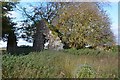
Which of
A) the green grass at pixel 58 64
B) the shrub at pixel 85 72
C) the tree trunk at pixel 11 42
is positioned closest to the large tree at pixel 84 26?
the green grass at pixel 58 64

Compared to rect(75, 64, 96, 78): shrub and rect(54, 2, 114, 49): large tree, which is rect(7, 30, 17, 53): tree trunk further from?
rect(75, 64, 96, 78): shrub

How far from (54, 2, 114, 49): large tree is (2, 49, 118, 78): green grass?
4.7 inches

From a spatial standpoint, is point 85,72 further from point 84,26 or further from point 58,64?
point 84,26

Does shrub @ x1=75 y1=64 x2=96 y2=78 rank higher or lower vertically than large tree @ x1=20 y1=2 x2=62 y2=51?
lower

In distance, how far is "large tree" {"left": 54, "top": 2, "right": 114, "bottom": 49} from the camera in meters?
2.65

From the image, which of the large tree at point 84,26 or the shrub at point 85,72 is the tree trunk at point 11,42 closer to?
the large tree at point 84,26

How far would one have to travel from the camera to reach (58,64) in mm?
2625

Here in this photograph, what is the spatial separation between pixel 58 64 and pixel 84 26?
545 mm

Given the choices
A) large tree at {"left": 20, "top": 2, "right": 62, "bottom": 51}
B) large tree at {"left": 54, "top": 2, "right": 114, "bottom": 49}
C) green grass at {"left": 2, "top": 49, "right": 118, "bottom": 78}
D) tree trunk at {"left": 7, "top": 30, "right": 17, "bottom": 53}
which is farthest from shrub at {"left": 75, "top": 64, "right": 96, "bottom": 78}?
tree trunk at {"left": 7, "top": 30, "right": 17, "bottom": 53}

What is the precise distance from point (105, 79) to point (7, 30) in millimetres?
1290

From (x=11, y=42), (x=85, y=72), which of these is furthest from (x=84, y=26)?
(x=11, y=42)

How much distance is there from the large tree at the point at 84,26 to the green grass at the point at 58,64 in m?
0.12

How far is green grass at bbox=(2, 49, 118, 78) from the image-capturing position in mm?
2629

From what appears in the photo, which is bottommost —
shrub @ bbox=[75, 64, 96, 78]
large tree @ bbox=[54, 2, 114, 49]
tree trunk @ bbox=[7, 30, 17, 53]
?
shrub @ bbox=[75, 64, 96, 78]
